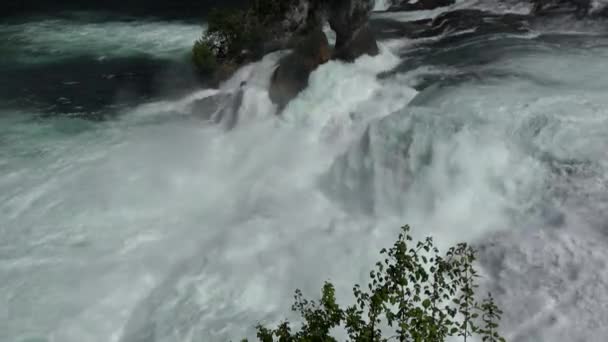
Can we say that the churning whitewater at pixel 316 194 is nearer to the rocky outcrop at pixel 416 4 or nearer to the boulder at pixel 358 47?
the boulder at pixel 358 47

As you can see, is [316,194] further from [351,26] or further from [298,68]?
[351,26]

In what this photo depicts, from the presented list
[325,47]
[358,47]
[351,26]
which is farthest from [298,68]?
[351,26]

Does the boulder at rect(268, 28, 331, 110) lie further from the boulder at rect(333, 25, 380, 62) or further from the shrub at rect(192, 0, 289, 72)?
the shrub at rect(192, 0, 289, 72)

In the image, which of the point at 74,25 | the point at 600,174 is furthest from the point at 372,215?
the point at 74,25

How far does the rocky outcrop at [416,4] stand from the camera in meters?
25.6

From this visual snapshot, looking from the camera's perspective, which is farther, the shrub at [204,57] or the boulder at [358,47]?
the shrub at [204,57]

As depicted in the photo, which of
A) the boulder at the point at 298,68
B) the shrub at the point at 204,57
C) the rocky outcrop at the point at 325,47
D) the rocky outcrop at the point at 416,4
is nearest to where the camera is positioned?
the boulder at the point at 298,68

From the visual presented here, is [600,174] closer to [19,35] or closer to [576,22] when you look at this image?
[576,22]

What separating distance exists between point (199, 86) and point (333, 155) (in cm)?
867

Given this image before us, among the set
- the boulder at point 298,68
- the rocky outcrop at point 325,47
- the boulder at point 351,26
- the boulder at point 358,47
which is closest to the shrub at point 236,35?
the rocky outcrop at point 325,47

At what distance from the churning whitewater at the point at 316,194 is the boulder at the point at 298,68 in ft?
1.32

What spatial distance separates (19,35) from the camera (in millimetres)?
30500

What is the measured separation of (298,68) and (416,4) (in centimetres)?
1038

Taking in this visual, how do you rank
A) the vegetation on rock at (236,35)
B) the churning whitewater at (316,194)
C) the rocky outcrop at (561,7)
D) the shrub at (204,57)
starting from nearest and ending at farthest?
the churning whitewater at (316,194)
the rocky outcrop at (561,7)
the vegetation on rock at (236,35)
the shrub at (204,57)
